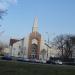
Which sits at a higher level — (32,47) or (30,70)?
(32,47)

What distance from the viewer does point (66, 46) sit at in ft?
360

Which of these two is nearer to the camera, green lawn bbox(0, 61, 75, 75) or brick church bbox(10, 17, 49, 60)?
green lawn bbox(0, 61, 75, 75)

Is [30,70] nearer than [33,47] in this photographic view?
Yes

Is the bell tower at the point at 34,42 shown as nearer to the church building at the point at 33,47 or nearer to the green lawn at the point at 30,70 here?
the church building at the point at 33,47

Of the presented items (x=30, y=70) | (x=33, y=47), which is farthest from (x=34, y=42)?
(x=30, y=70)

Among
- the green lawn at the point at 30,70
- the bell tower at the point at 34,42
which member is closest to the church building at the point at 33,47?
the bell tower at the point at 34,42

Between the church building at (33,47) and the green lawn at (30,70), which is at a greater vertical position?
the church building at (33,47)

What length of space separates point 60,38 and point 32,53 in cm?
2090

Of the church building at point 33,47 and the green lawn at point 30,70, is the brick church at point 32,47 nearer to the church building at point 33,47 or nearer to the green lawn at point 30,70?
the church building at point 33,47

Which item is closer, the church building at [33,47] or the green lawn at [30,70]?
the green lawn at [30,70]

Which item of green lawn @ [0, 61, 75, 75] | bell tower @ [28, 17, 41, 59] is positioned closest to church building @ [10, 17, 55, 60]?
bell tower @ [28, 17, 41, 59]

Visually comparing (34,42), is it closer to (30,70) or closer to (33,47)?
(33,47)

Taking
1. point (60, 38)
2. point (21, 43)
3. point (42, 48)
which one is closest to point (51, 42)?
point (60, 38)

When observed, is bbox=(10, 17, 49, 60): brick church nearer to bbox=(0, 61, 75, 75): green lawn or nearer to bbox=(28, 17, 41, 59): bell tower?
bbox=(28, 17, 41, 59): bell tower
